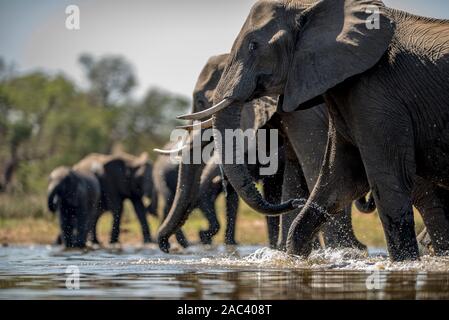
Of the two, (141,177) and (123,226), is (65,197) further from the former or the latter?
(123,226)

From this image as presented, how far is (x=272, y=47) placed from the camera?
8.36 m

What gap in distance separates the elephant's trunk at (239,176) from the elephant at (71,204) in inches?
320

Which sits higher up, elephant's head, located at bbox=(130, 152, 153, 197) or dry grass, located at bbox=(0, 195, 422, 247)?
elephant's head, located at bbox=(130, 152, 153, 197)

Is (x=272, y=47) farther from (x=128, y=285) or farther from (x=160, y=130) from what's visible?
(x=160, y=130)

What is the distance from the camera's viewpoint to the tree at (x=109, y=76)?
5422 centimetres

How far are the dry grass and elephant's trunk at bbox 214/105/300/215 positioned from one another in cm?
705

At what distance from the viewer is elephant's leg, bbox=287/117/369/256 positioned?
870cm

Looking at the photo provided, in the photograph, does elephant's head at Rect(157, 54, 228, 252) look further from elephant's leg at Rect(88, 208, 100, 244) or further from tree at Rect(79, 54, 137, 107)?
tree at Rect(79, 54, 137, 107)

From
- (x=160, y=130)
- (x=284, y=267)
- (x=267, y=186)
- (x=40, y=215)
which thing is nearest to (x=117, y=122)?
(x=160, y=130)

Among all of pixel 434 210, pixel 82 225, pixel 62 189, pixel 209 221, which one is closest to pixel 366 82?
pixel 434 210

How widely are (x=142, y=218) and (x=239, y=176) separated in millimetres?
11610

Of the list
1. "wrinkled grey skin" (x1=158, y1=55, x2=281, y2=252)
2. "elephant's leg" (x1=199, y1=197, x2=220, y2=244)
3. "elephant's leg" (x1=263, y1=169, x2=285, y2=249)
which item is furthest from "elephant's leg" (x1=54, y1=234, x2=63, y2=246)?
"wrinkled grey skin" (x1=158, y1=55, x2=281, y2=252)

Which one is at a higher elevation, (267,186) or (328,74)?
(328,74)

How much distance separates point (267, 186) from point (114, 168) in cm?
989
